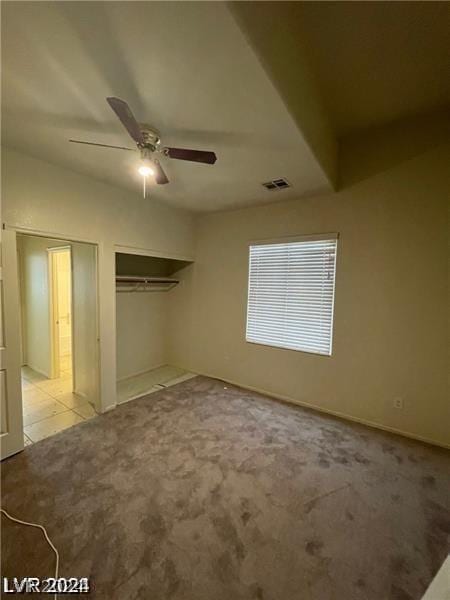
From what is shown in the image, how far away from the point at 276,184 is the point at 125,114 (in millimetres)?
1932

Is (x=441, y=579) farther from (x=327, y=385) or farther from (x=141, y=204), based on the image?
(x=141, y=204)

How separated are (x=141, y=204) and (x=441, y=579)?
13.7 feet

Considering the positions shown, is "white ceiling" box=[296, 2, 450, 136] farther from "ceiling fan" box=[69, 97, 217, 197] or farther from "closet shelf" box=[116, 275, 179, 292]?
"closet shelf" box=[116, 275, 179, 292]

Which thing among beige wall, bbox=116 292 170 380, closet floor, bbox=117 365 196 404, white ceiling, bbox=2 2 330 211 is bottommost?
closet floor, bbox=117 365 196 404

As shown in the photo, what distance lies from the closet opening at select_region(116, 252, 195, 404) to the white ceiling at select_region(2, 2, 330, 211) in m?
1.97

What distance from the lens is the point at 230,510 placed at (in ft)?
5.91

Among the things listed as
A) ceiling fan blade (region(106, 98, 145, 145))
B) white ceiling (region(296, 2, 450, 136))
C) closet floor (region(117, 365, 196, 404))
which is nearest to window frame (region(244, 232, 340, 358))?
white ceiling (region(296, 2, 450, 136))

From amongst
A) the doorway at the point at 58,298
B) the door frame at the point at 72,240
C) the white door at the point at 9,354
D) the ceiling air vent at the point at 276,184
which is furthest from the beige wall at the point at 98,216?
the ceiling air vent at the point at 276,184

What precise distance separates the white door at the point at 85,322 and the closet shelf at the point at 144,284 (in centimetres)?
52

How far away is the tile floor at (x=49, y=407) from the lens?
277 cm

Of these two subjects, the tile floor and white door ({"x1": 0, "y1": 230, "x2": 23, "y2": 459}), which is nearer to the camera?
white door ({"x1": 0, "y1": 230, "x2": 23, "y2": 459})

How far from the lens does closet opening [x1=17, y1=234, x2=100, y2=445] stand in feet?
10.3

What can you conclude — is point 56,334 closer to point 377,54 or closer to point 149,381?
point 149,381

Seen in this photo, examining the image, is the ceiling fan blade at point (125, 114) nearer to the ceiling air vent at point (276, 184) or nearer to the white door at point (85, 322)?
the ceiling air vent at point (276, 184)
